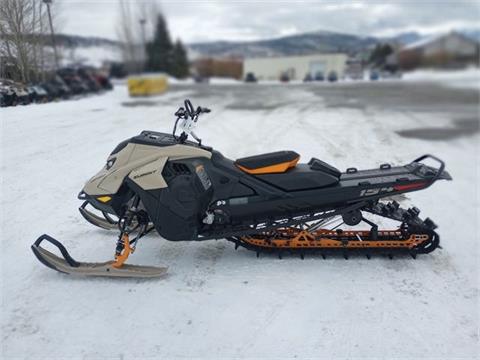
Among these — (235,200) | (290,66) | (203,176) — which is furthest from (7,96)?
(290,66)

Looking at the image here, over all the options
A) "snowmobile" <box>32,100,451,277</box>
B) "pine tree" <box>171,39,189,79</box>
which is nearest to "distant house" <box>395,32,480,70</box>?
"snowmobile" <box>32,100,451,277</box>

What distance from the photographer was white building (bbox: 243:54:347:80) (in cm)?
5031

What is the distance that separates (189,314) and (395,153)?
21.0 feet

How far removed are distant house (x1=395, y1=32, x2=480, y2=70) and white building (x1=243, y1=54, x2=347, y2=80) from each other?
1625 inches

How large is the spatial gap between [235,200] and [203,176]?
396 mm

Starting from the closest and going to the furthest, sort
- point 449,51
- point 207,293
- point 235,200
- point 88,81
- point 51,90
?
point 207,293
point 235,200
point 51,90
point 449,51
point 88,81

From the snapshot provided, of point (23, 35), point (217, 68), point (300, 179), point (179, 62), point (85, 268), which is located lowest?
point (85, 268)

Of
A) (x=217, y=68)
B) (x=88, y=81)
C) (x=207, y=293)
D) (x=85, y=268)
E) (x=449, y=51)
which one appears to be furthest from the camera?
(x=217, y=68)

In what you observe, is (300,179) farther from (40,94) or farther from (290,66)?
(290,66)

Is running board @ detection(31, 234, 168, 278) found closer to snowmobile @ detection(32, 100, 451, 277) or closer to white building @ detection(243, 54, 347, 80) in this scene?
snowmobile @ detection(32, 100, 451, 277)

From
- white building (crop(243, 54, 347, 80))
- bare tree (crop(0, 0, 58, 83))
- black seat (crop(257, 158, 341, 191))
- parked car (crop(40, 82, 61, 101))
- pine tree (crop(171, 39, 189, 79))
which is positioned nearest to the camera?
bare tree (crop(0, 0, 58, 83))

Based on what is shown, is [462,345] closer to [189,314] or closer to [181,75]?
[189,314]

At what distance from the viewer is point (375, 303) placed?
10.2 feet

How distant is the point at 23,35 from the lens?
3.59m
